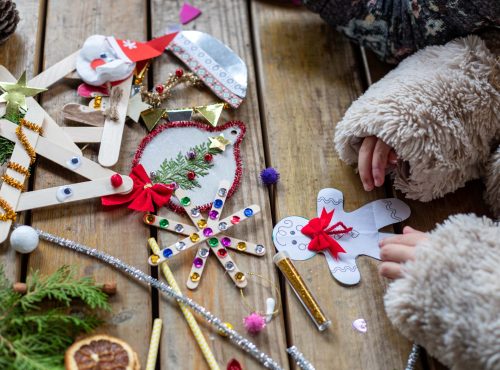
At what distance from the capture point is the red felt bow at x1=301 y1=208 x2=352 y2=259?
3.02ft

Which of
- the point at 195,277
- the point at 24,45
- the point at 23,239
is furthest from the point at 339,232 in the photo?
the point at 24,45

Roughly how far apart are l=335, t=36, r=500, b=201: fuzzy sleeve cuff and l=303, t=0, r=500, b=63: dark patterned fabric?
0.04 m

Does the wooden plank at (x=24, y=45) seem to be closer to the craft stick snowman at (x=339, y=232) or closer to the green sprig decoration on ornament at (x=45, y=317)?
the green sprig decoration on ornament at (x=45, y=317)

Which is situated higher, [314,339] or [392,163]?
[392,163]

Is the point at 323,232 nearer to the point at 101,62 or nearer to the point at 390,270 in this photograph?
the point at 390,270

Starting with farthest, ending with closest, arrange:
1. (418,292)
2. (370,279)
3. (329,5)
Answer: (329,5) → (370,279) → (418,292)

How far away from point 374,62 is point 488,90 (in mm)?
251

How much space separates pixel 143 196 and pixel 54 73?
29 centimetres

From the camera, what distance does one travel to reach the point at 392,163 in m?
0.96

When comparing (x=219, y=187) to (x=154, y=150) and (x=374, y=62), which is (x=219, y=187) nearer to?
(x=154, y=150)

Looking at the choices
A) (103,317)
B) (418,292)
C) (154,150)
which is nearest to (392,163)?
(418,292)

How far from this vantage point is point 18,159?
94 centimetres

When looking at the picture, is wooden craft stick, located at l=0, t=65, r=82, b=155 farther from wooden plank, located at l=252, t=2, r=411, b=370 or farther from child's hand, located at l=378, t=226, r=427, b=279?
child's hand, located at l=378, t=226, r=427, b=279

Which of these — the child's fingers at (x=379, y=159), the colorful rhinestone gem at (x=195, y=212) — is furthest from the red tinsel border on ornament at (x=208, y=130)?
the child's fingers at (x=379, y=159)
